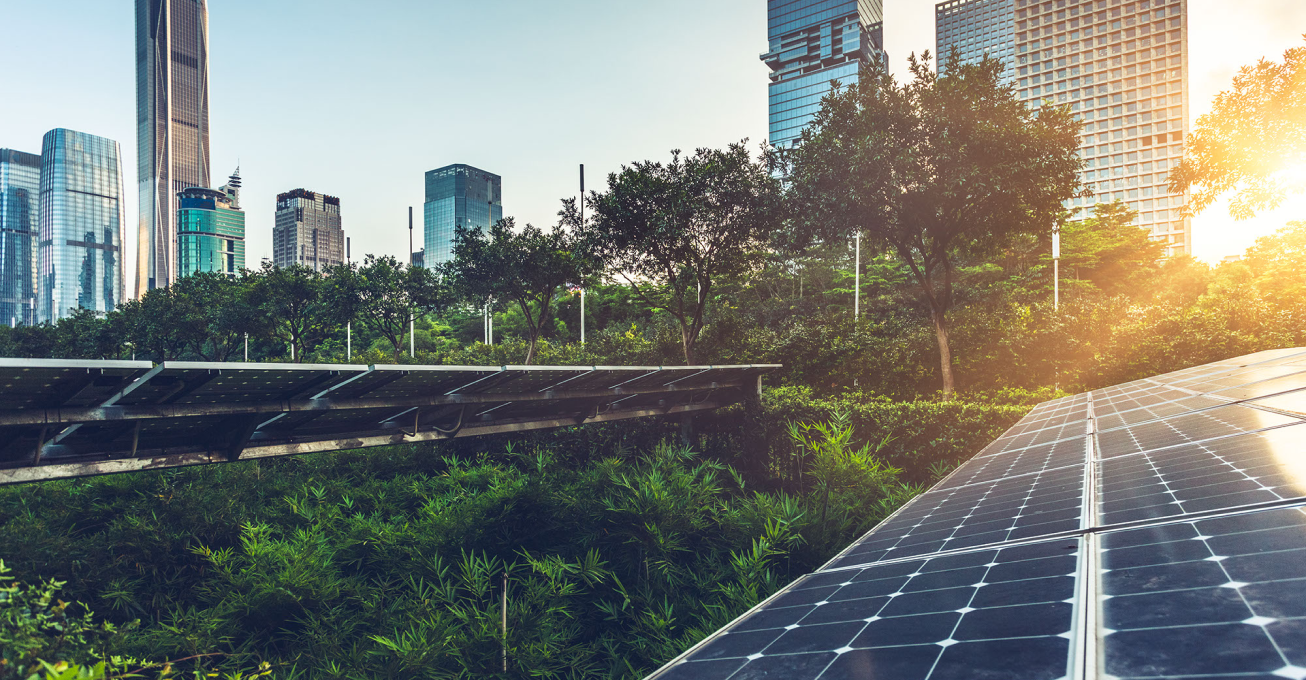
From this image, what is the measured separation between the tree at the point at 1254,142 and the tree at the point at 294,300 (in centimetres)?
4250

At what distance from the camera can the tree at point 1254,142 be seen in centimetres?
1664

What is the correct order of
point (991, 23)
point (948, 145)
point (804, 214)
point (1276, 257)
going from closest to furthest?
point (948, 145), point (804, 214), point (1276, 257), point (991, 23)

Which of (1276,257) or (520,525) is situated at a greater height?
(1276,257)

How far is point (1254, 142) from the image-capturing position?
17531 millimetres

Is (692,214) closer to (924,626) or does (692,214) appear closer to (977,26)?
(924,626)

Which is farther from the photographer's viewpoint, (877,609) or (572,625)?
(572,625)

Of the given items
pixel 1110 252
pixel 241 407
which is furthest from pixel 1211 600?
pixel 1110 252

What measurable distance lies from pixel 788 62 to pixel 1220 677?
479 feet

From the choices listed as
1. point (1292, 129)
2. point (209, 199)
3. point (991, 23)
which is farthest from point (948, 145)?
point (209, 199)

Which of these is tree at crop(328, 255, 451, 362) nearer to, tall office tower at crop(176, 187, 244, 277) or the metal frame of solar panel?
the metal frame of solar panel

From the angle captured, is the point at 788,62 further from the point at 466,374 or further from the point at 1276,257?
the point at 466,374

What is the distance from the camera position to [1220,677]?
1.16 m

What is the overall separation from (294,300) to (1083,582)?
45.1m

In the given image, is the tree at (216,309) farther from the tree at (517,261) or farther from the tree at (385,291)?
the tree at (517,261)
